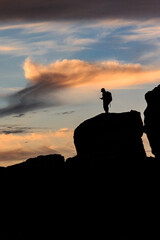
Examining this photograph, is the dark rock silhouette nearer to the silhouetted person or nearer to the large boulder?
the large boulder

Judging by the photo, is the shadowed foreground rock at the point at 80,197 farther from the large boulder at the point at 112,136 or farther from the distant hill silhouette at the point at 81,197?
the large boulder at the point at 112,136

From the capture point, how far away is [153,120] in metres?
58.3

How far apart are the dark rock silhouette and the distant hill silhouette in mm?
5654

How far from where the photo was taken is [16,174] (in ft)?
162

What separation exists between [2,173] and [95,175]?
9.80 metres

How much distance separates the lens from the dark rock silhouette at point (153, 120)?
58.1 metres

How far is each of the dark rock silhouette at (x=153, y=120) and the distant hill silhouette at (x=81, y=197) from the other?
565 centimetres

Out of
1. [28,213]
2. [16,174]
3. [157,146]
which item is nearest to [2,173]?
[16,174]

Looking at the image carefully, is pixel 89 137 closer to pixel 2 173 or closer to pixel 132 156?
pixel 132 156

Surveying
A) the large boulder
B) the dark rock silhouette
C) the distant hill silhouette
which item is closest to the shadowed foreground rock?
the distant hill silhouette

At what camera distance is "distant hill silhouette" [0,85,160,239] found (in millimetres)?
46938

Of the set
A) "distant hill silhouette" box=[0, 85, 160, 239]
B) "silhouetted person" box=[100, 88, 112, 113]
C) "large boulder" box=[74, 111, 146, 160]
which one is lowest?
"distant hill silhouette" box=[0, 85, 160, 239]

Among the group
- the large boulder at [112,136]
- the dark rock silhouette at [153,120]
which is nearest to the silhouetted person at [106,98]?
the large boulder at [112,136]

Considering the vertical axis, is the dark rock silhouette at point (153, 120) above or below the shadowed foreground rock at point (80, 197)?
above
